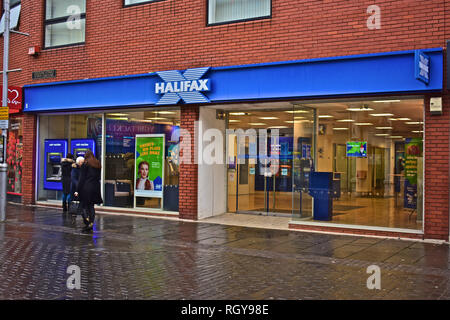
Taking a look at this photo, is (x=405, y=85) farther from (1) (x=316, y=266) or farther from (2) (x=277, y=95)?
(1) (x=316, y=266)

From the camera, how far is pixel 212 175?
1353 cm

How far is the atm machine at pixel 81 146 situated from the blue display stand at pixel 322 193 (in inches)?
274

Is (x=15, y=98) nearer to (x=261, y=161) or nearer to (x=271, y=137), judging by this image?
(x=261, y=161)

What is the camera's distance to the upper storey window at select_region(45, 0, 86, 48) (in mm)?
15375

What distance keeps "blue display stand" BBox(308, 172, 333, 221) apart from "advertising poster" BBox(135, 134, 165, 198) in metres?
4.31

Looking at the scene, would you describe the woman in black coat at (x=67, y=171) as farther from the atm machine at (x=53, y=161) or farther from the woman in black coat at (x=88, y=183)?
the woman in black coat at (x=88, y=183)

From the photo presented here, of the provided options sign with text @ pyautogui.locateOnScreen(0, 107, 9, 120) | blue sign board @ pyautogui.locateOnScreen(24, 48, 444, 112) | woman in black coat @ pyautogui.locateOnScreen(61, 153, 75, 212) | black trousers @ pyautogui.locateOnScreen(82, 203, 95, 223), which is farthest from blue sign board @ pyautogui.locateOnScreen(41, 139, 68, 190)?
black trousers @ pyautogui.locateOnScreen(82, 203, 95, 223)

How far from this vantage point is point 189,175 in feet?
42.7

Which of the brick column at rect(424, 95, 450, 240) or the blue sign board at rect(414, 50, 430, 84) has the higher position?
the blue sign board at rect(414, 50, 430, 84)

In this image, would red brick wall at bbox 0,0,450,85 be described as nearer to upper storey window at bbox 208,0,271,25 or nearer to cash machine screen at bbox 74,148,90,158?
upper storey window at bbox 208,0,271,25

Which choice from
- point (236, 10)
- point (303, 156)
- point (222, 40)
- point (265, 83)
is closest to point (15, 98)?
point (222, 40)

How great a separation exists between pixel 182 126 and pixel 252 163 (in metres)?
2.29

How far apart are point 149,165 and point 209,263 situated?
6.78m

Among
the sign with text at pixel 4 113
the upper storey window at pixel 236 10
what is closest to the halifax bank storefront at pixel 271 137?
the upper storey window at pixel 236 10
